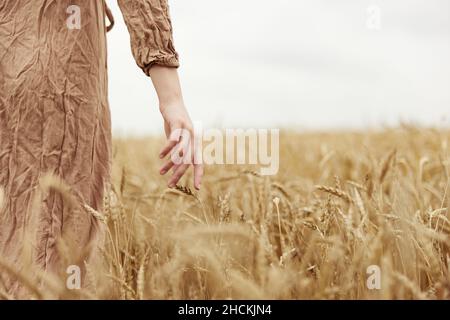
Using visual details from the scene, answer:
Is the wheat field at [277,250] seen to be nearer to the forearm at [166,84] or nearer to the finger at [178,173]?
the finger at [178,173]

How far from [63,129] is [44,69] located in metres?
0.11

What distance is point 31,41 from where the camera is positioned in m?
1.24

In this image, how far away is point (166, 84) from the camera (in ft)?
4.01

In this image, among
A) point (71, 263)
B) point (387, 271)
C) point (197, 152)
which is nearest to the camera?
point (387, 271)

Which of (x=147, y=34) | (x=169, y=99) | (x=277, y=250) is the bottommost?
(x=277, y=250)

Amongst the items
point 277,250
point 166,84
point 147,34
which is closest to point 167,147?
point 166,84

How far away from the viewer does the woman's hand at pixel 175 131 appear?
1170 millimetres

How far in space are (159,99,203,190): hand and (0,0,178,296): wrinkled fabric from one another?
9cm

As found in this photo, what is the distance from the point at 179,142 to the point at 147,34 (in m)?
0.22

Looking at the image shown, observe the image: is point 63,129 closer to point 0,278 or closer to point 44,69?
point 44,69

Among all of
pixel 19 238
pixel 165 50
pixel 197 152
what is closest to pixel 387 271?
pixel 197 152

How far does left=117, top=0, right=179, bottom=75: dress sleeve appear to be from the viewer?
48.8 inches

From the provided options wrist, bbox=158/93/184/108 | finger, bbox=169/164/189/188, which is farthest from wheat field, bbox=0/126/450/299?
wrist, bbox=158/93/184/108

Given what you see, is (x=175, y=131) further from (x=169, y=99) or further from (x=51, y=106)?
(x=51, y=106)
